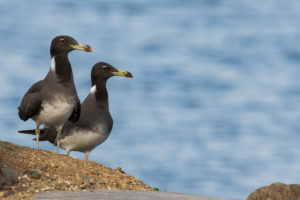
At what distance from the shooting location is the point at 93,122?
1451 cm

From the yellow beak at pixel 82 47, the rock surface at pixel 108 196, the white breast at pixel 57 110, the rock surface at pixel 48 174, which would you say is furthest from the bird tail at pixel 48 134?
the rock surface at pixel 108 196

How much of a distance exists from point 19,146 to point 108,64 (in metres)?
3.16

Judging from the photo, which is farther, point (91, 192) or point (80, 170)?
point (80, 170)

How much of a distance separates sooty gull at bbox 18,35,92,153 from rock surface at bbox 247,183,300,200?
575cm

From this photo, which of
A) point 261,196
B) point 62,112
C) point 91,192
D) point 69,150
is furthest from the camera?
point 69,150

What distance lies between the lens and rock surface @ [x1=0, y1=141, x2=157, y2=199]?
11.1 meters

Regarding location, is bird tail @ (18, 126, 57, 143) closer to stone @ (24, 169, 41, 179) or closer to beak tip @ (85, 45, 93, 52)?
beak tip @ (85, 45, 93, 52)

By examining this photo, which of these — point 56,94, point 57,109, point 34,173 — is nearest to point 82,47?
point 56,94

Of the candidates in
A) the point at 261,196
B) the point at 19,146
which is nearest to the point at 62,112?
the point at 19,146

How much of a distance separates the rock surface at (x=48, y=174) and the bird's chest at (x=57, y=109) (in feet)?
2.85

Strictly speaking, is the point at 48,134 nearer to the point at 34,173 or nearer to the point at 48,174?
the point at 48,174

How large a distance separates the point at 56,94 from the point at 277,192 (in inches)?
248

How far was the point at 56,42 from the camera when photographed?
47.3 feet

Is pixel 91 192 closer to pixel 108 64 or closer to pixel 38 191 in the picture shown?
pixel 38 191
